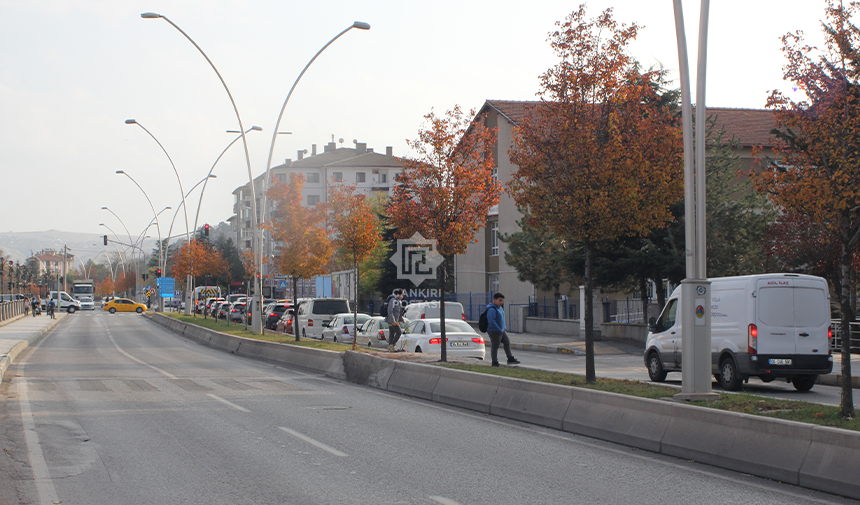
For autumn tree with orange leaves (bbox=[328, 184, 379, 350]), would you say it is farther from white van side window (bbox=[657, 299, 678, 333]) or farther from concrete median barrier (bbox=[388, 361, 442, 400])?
white van side window (bbox=[657, 299, 678, 333])

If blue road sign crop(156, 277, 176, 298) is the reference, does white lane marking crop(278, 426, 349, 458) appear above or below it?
below

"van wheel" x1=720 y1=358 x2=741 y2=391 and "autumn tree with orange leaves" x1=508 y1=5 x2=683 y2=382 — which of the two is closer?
"autumn tree with orange leaves" x1=508 y1=5 x2=683 y2=382

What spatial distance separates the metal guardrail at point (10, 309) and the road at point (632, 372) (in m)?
35.7

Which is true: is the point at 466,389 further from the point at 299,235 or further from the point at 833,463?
the point at 299,235

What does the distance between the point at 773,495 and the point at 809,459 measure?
55cm

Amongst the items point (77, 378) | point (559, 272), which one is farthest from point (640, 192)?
point (559, 272)

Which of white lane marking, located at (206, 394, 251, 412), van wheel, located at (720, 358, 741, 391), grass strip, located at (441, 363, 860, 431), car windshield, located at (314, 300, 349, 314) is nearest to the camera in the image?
grass strip, located at (441, 363, 860, 431)

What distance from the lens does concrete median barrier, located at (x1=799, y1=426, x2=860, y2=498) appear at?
22.5 ft

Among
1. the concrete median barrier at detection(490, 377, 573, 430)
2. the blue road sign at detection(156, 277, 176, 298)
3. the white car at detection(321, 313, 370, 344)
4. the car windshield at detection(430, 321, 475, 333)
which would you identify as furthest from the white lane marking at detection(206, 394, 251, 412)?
the blue road sign at detection(156, 277, 176, 298)

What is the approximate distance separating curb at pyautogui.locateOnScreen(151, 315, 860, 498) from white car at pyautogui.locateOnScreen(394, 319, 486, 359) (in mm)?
4911

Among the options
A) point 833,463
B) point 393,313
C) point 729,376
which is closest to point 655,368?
point 729,376

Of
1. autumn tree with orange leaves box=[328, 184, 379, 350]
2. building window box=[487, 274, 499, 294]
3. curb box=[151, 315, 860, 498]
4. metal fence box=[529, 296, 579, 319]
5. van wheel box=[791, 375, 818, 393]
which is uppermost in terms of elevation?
autumn tree with orange leaves box=[328, 184, 379, 350]

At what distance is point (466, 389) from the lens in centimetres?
1349

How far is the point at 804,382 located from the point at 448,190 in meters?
8.22
